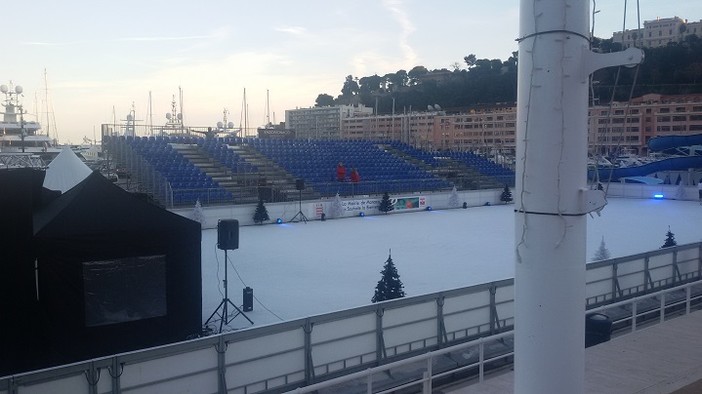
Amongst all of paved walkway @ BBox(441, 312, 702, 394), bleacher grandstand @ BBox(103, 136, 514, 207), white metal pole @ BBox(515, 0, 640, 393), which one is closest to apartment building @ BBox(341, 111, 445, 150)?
bleacher grandstand @ BBox(103, 136, 514, 207)

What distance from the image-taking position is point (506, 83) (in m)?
102

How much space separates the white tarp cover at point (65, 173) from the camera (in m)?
12.8

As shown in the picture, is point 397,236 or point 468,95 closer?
point 397,236

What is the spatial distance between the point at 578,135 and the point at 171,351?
3.88 meters

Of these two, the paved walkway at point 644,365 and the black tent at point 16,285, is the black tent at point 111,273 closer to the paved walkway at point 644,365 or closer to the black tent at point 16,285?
the black tent at point 16,285

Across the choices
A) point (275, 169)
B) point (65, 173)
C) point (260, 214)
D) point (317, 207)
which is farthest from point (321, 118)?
point (65, 173)

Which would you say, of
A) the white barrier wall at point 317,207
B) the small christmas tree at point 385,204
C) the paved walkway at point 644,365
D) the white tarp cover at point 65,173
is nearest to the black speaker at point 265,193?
the white barrier wall at point 317,207

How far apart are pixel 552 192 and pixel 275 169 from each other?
25788mm

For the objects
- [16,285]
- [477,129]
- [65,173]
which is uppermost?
[477,129]

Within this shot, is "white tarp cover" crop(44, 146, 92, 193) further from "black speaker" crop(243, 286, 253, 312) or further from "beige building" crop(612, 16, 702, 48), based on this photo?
"beige building" crop(612, 16, 702, 48)

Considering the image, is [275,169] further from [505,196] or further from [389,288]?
[389,288]

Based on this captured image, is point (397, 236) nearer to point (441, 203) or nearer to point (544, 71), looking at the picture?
point (441, 203)

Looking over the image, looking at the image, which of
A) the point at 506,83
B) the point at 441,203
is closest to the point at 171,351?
the point at 441,203

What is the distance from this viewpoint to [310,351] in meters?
6.18
